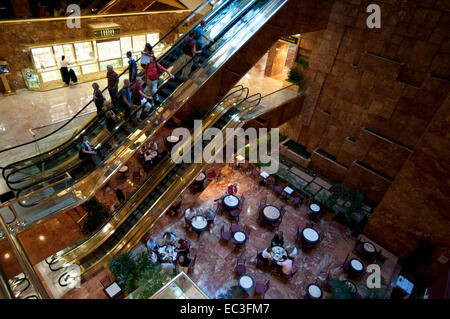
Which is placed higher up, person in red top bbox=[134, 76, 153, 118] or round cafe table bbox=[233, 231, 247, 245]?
person in red top bbox=[134, 76, 153, 118]

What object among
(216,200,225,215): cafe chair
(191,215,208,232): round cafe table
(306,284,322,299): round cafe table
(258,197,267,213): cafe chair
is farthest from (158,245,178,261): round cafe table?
(306,284,322,299): round cafe table

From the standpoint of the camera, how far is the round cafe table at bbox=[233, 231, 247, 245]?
925cm

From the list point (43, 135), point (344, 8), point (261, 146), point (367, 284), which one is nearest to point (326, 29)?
point (344, 8)

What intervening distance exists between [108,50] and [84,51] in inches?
43.3

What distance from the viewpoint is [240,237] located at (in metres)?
9.41

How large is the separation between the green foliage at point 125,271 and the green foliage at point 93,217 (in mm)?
1604

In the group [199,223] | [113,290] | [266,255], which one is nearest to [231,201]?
[199,223]

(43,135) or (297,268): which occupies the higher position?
(43,135)

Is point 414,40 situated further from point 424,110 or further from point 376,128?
point 376,128

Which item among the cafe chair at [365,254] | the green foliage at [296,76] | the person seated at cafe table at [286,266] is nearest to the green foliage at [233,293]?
the person seated at cafe table at [286,266]

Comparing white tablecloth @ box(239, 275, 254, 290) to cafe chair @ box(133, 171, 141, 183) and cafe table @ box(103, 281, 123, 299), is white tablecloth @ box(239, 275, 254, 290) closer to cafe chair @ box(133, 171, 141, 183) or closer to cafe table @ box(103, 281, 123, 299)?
cafe table @ box(103, 281, 123, 299)

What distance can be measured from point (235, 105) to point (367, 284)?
7.50m

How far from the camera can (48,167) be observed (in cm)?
766

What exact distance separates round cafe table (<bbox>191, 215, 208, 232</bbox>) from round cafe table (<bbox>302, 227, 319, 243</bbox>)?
3434 millimetres
